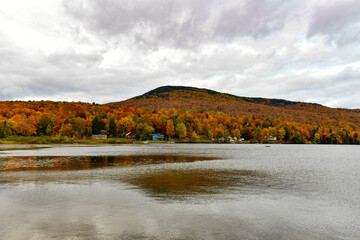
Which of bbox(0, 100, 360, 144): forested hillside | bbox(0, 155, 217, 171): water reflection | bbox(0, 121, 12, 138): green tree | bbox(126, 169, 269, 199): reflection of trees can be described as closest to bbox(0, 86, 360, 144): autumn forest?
bbox(0, 100, 360, 144): forested hillside

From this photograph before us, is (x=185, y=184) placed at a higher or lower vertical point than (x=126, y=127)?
lower

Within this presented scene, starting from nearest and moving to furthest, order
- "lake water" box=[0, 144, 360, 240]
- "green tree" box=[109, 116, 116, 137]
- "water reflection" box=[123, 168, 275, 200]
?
"lake water" box=[0, 144, 360, 240]
"water reflection" box=[123, 168, 275, 200]
"green tree" box=[109, 116, 116, 137]

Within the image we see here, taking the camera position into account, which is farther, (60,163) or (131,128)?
(131,128)

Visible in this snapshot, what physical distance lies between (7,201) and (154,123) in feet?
524

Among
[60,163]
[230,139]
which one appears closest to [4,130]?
[60,163]

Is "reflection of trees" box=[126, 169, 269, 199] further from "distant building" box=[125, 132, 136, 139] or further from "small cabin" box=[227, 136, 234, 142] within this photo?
"small cabin" box=[227, 136, 234, 142]

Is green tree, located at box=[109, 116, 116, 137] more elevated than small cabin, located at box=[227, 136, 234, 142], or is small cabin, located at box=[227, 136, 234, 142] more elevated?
green tree, located at box=[109, 116, 116, 137]

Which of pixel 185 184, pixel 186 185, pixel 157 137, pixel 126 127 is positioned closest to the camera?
pixel 186 185

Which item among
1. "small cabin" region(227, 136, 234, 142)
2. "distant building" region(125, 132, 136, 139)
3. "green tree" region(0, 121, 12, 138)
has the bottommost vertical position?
"small cabin" region(227, 136, 234, 142)

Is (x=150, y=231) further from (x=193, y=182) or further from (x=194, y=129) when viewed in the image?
(x=194, y=129)

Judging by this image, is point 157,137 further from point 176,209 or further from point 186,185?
point 176,209

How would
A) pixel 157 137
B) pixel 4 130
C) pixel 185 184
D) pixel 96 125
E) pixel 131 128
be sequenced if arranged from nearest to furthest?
1. pixel 185 184
2. pixel 4 130
3. pixel 96 125
4. pixel 131 128
5. pixel 157 137

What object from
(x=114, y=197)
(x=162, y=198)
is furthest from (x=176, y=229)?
(x=114, y=197)

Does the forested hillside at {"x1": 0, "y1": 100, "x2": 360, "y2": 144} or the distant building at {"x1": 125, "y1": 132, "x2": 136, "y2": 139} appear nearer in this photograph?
the forested hillside at {"x1": 0, "y1": 100, "x2": 360, "y2": 144}
